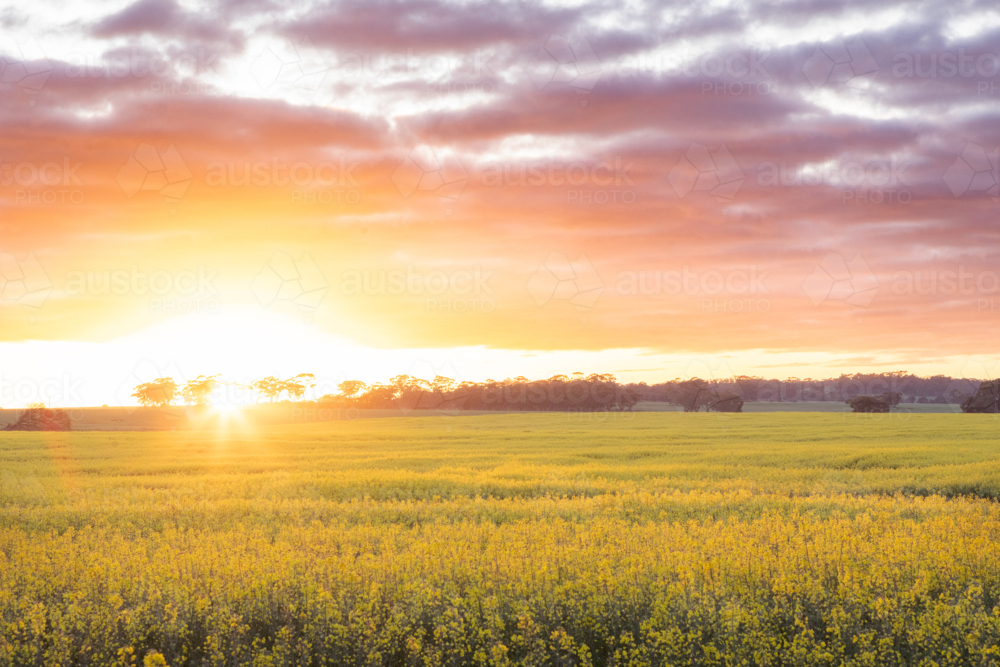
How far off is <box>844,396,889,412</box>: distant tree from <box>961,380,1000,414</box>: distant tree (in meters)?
12.7

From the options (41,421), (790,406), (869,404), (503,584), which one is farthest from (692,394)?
(503,584)

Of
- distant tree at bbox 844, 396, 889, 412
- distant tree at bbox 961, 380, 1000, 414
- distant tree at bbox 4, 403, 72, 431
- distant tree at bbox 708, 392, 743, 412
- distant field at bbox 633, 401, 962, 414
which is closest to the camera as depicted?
distant tree at bbox 4, 403, 72, 431

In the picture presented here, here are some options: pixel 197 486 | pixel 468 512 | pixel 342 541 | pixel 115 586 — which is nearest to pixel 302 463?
pixel 197 486

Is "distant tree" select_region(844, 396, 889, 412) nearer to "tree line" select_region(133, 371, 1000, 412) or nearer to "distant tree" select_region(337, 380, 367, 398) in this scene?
"tree line" select_region(133, 371, 1000, 412)

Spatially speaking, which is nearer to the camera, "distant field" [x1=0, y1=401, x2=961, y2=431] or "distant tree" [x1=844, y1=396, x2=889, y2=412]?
"distant tree" [x1=844, y1=396, x2=889, y2=412]

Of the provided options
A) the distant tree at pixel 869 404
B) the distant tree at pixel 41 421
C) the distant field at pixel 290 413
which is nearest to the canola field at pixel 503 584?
the distant tree at pixel 41 421

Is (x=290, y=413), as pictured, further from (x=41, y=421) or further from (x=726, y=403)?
(x=726, y=403)

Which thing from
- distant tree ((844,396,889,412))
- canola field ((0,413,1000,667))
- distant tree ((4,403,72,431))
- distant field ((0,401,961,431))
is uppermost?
canola field ((0,413,1000,667))

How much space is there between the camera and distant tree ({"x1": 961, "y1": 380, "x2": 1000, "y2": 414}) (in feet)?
353

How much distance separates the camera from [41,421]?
8125 cm

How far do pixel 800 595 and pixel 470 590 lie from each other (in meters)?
4.55

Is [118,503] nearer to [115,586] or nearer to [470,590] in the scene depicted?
[115,586]

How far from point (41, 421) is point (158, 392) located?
87.1 metres

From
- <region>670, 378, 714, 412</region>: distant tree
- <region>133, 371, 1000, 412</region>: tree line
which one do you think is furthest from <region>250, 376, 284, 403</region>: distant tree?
<region>670, 378, 714, 412</region>: distant tree
